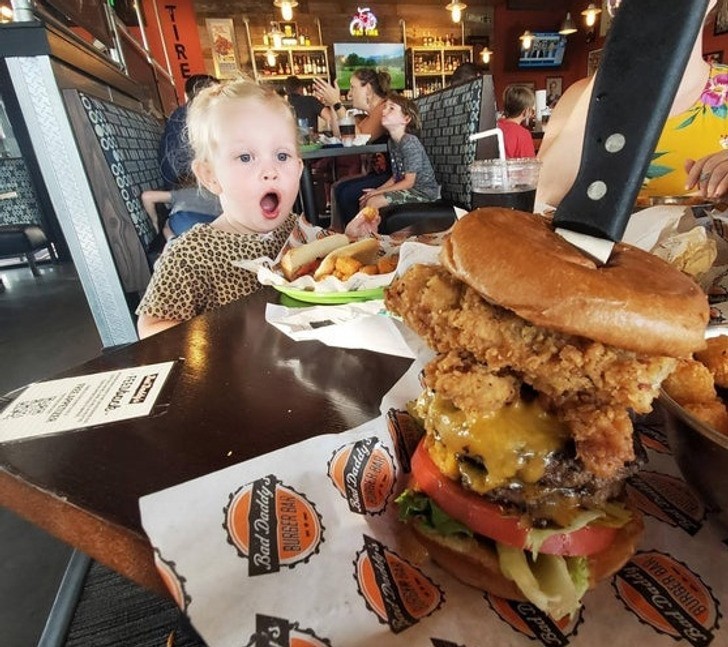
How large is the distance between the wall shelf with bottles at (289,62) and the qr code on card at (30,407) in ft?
36.7

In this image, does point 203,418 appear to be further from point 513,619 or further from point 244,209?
point 244,209

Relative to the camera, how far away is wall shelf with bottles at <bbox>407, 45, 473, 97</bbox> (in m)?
11.7

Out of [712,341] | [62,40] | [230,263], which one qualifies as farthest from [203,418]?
[62,40]

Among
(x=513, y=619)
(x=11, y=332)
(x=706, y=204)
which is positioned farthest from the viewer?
(x=11, y=332)

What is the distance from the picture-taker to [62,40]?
2057mm

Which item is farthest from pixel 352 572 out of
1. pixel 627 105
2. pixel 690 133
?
pixel 690 133

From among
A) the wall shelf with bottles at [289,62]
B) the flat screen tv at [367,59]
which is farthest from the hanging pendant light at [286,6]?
the flat screen tv at [367,59]

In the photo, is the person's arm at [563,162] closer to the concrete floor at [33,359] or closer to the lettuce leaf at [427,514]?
the lettuce leaf at [427,514]

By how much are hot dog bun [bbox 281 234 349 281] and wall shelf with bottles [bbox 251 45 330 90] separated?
34.1ft

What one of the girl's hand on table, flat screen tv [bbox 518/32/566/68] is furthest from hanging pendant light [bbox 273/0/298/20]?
the girl's hand on table

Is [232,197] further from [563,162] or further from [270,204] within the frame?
[563,162]

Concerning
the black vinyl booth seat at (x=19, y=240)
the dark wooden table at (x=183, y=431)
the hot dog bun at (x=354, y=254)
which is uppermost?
the hot dog bun at (x=354, y=254)

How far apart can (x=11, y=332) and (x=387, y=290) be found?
5.07 m

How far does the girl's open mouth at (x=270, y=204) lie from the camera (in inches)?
73.4
